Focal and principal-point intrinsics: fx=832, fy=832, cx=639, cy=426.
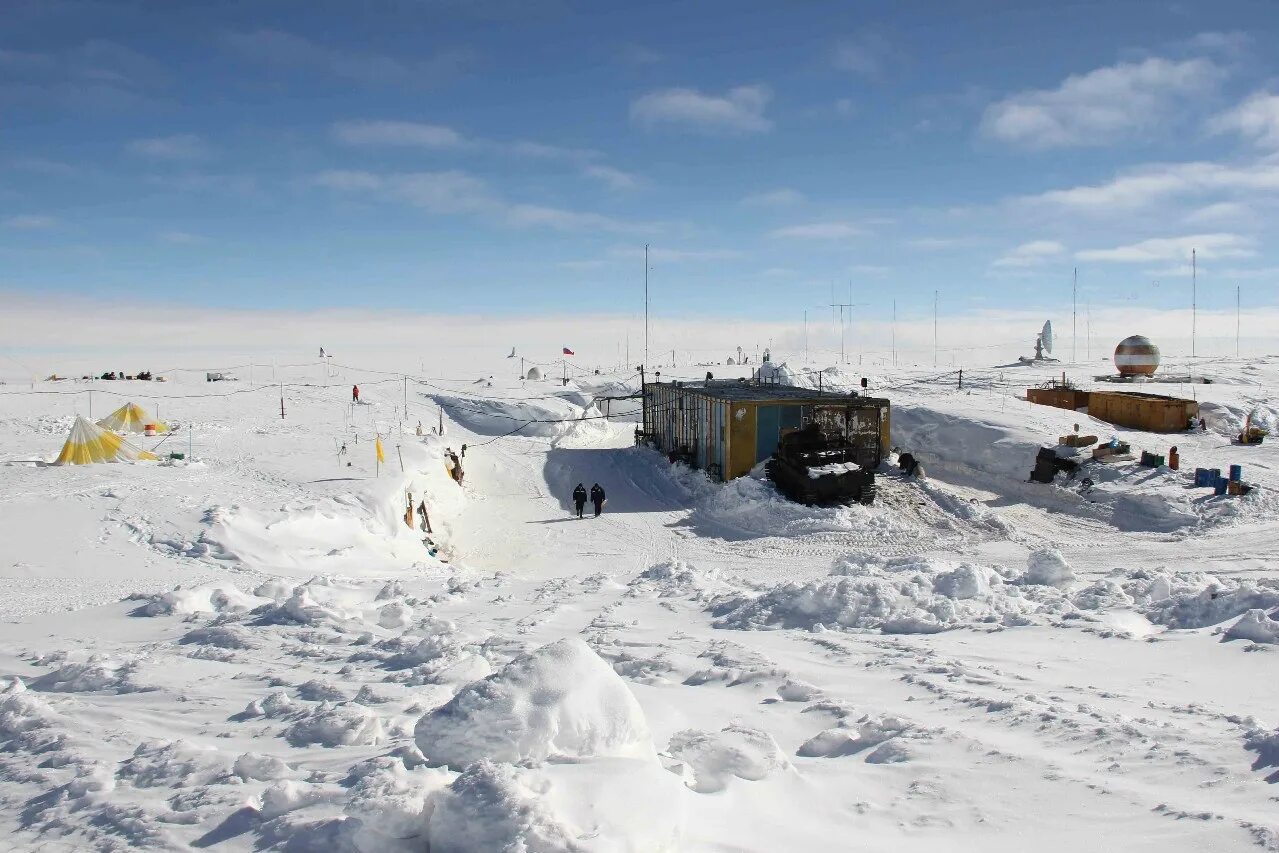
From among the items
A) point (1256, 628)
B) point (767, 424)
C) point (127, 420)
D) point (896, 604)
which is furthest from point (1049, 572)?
point (127, 420)

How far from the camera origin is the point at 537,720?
14.8ft

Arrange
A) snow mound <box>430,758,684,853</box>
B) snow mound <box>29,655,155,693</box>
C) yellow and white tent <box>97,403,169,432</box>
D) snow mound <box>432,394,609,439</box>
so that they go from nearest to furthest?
snow mound <box>430,758,684,853</box>, snow mound <box>29,655,155,693</box>, yellow and white tent <box>97,403,169,432</box>, snow mound <box>432,394,609,439</box>

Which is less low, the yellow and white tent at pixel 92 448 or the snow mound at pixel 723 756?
the yellow and white tent at pixel 92 448

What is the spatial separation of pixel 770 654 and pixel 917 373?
178ft

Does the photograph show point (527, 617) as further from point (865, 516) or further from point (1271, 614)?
point (865, 516)

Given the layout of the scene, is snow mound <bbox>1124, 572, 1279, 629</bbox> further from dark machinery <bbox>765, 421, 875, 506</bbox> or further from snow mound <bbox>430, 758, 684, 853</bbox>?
dark machinery <bbox>765, 421, 875, 506</bbox>

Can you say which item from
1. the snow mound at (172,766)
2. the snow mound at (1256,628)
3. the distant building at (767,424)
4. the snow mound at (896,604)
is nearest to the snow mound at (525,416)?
the distant building at (767,424)

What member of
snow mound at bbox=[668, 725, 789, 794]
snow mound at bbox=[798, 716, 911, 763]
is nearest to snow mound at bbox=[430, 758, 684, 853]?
snow mound at bbox=[668, 725, 789, 794]

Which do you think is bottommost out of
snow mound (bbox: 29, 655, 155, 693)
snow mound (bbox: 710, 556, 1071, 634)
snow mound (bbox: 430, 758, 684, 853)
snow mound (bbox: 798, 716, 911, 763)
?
snow mound (bbox: 710, 556, 1071, 634)

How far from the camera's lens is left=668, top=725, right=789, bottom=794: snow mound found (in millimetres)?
5082

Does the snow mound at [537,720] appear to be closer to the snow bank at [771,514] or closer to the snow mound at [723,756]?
the snow mound at [723,756]

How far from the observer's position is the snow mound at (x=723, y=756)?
508cm

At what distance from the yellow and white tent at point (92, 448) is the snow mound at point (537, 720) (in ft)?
55.7

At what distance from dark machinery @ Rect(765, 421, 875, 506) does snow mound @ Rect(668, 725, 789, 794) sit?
1485 cm
